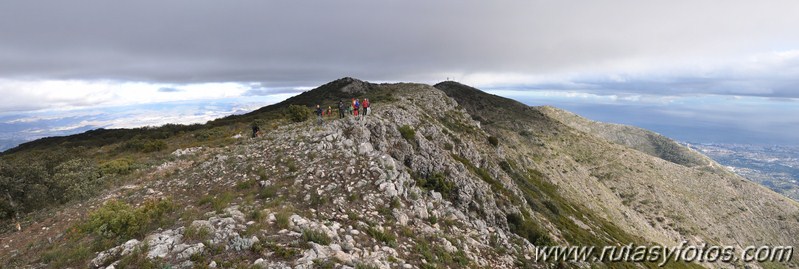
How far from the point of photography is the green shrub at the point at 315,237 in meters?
13.0

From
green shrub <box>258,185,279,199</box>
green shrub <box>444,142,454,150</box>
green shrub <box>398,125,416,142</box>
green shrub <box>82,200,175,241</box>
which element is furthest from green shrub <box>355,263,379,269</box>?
green shrub <box>444,142,454,150</box>

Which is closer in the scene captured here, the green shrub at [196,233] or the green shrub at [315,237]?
the green shrub at [196,233]

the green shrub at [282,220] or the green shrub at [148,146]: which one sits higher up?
the green shrub at [148,146]

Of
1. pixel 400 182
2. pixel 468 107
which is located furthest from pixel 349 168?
pixel 468 107

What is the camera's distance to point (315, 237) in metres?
→ 13.2

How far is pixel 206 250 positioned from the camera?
1163cm

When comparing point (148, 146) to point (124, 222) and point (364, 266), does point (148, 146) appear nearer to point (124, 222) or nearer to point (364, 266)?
point (124, 222)

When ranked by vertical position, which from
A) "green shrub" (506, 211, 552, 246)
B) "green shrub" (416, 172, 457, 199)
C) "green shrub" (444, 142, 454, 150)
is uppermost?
"green shrub" (444, 142, 454, 150)

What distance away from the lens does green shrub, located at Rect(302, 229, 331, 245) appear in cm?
1303

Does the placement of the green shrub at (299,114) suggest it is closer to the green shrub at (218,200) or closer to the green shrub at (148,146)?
the green shrub at (148,146)

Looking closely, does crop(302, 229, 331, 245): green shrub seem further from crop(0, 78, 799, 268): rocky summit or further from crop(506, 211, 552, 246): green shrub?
crop(506, 211, 552, 246): green shrub

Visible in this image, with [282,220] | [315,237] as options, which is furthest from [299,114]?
[315,237]

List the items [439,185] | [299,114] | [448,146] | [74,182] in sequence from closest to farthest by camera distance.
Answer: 1. [74,182]
2. [439,185]
3. [299,114]
4. [448,146]

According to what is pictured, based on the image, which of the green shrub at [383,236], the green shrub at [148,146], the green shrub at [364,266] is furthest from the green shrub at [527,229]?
the green shrub at [148,146]
